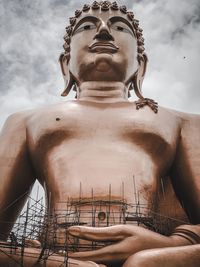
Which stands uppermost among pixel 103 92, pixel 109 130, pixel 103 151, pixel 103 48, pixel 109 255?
pixel 103 48

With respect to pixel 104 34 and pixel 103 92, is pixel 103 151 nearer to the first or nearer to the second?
pixel 103 92

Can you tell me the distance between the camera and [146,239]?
109 inches

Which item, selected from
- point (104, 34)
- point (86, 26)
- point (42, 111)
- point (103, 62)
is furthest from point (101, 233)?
point (86, 26)

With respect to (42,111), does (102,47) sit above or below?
above

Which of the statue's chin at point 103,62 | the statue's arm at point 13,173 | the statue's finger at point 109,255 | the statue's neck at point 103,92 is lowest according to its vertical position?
the statue's finger at point 109,255

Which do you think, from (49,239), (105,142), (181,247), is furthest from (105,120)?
(181,247)

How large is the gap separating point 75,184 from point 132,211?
43 centimetres

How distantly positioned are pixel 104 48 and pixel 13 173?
127 cm

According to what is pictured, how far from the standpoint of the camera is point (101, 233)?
2719 millimetres

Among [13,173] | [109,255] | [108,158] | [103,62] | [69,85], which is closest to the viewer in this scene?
[109,255]

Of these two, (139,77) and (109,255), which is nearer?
(109,255)

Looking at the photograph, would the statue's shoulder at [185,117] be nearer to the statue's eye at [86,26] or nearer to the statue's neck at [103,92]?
the statue's neck at [103,92]

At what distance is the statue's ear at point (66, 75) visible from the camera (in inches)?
181

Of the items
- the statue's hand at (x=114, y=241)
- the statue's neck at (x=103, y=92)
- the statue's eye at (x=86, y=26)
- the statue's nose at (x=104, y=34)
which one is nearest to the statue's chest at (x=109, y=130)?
the statue's neck at (x=103, y=92)
